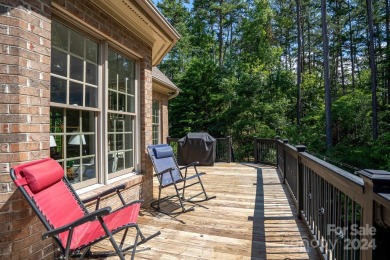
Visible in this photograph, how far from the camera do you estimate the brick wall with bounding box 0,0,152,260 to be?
1866 millimetres

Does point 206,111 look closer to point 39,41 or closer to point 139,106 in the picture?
point 139,106

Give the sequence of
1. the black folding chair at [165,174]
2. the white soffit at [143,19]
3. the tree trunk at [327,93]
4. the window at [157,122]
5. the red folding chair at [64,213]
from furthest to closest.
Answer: the tree trunk at [327,93] < the window at [157,122] < the black folding chair at [165,174] < the white soffit at [143,19] < the red folding chair at [64,213]

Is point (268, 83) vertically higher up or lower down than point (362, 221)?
higher up

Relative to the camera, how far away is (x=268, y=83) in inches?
530

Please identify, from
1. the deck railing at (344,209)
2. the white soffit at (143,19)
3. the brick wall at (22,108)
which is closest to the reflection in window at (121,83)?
the white soffit at (143,19)

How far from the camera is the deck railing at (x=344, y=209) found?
3.93ft

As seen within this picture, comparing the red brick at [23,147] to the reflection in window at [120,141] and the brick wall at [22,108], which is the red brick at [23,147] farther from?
the reflection in window at [120,141]

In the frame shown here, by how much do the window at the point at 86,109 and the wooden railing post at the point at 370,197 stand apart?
2.65m

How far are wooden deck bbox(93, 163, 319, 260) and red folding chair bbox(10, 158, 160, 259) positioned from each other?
56 centimetres

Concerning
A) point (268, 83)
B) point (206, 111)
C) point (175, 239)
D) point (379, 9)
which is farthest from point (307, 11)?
point (175, 239)

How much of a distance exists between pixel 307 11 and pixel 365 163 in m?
14.3

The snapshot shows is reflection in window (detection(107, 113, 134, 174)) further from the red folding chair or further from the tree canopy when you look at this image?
the tree canopy

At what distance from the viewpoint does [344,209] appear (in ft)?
5.58

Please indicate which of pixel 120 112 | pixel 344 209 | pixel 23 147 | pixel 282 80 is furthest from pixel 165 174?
pixel 282 80
